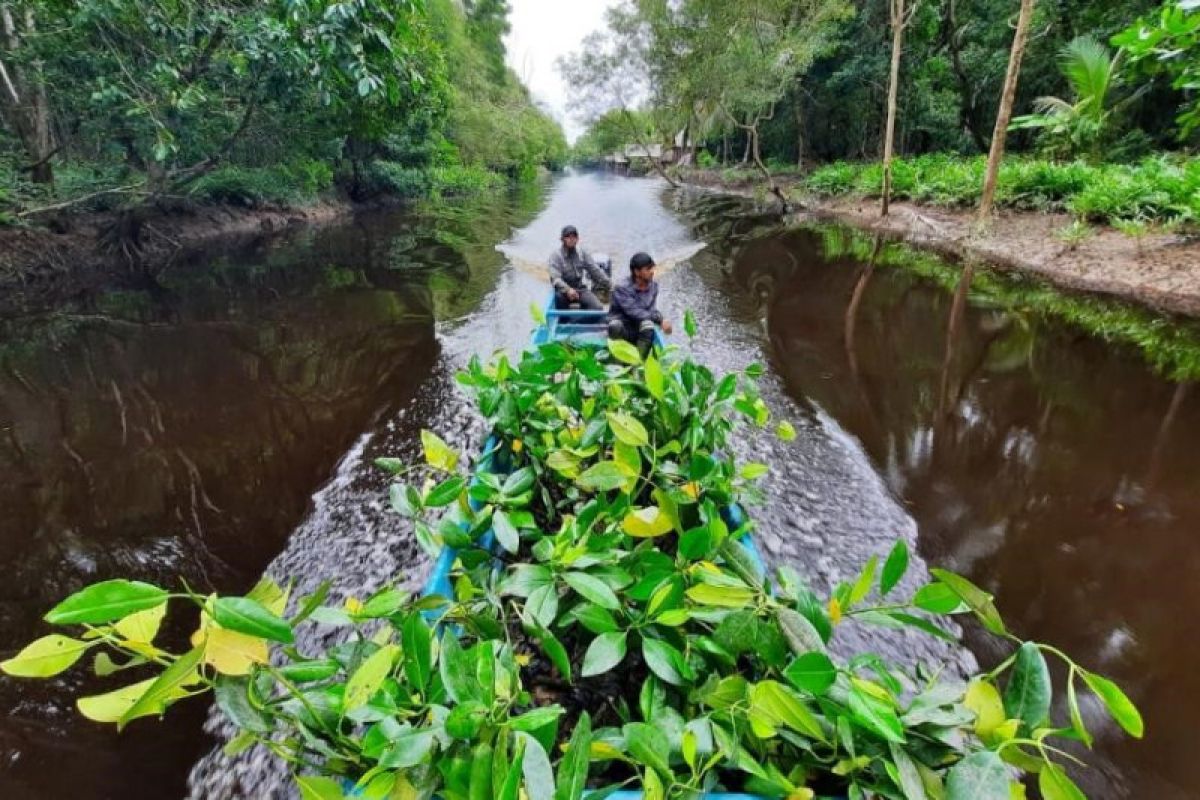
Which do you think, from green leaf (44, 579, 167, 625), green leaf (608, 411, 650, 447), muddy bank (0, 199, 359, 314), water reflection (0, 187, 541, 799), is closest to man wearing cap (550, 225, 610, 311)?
water reflection (0, 187, 541, 799)

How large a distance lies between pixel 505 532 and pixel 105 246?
14105mm

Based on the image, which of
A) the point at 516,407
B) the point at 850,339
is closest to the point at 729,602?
the point at 516,407

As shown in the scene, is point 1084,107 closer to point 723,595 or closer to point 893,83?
point 893,83

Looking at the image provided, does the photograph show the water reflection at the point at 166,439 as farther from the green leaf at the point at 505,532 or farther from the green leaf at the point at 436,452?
the green leaf at the point at 505,532

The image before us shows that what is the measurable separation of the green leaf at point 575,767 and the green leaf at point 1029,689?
2.68 feet

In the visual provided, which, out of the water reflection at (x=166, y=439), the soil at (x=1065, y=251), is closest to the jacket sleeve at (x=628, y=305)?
the water reflection at (x=166, y=439)

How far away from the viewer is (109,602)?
2.89 ft

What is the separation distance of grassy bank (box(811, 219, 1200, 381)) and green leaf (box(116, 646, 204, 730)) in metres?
7.23

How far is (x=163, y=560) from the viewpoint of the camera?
3.14 meters

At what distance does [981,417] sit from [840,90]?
822 inches

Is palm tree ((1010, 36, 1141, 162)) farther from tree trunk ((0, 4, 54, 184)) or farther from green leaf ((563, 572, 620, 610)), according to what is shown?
tree trunk ((0, 4, 54, 184))

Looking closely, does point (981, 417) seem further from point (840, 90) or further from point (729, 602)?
point (840, 90)

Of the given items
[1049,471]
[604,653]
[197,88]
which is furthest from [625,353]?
[197,88]

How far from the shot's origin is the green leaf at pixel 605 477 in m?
1.73
